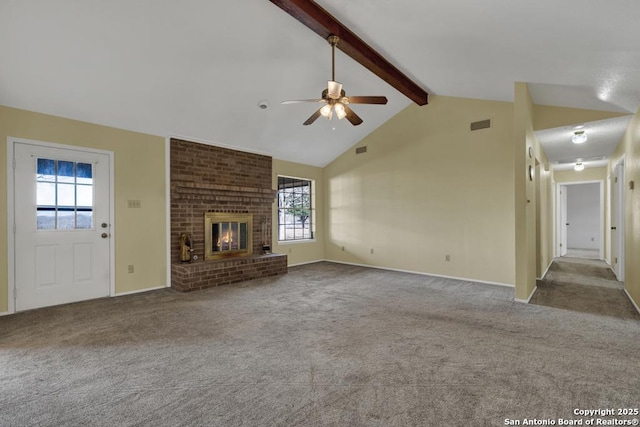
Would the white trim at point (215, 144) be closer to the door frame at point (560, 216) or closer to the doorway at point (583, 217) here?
the door frame at point (560, 216)

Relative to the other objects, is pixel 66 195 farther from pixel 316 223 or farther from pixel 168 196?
→ pixel 316 223

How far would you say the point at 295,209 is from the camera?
7.25m

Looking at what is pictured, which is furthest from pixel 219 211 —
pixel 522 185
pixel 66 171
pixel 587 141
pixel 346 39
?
pixel 587 141

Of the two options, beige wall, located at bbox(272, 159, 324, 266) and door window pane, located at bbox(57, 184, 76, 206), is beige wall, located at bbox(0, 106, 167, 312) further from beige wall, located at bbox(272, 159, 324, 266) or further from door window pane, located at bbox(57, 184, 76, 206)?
beige wall, located at bbox(272, 159, 324, 266)

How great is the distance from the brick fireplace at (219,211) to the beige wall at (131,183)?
217 mm

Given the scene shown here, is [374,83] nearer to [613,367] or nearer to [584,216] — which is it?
[613,367]

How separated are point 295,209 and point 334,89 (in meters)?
4.32

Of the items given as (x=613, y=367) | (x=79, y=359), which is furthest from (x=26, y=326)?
(x=613, y=367)

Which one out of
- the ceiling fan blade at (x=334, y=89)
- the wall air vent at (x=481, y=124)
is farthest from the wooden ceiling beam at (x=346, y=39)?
the wall air vent at (x=481, y=124)

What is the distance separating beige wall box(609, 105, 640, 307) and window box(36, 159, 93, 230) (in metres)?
7.05

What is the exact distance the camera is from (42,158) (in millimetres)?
3832

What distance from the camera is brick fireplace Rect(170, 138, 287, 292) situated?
495cm

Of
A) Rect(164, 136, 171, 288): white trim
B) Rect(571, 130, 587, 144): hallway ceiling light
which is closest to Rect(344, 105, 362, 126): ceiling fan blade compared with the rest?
Rect(164, 136, 171, 288): white trim

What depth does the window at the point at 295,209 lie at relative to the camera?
6.95 metres
